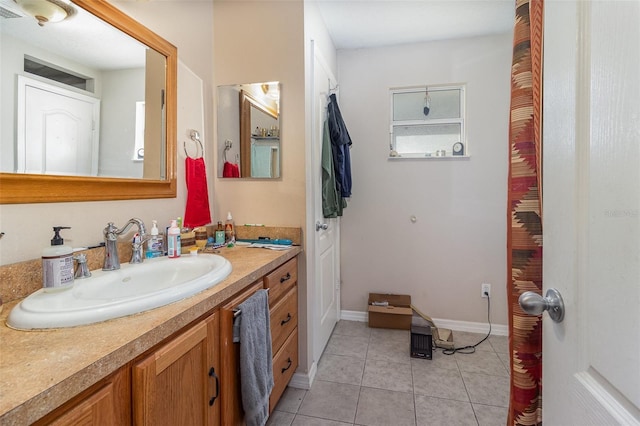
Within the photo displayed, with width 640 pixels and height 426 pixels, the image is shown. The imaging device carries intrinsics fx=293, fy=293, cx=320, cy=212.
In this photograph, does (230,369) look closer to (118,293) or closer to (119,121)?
(118,293)

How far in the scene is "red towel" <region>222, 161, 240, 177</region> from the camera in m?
1.88

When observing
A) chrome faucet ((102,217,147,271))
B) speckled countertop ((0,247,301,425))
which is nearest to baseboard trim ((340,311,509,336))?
speckled countertop ((0,247,301,425))

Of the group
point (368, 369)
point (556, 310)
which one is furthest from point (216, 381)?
point (368, 369)

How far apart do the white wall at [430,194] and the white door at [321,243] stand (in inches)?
13.8

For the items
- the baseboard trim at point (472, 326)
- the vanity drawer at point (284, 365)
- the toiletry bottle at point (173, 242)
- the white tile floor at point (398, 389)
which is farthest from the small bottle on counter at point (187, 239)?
the baseboard trim at point (472, 326)

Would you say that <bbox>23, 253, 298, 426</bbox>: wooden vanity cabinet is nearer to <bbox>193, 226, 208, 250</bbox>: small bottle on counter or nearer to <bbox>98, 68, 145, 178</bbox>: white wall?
<bbox>193, 226, 208, 250</bbox>: small bottle on counter

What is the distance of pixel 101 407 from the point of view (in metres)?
0.62

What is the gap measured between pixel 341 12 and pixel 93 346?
2.42m

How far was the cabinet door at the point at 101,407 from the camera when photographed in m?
0.54

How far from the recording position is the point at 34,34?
963 mm

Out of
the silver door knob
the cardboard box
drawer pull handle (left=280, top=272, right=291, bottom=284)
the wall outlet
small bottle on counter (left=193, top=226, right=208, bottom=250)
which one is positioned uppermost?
small bottle on counter (left=193, top=226, right=208, bottom=250)

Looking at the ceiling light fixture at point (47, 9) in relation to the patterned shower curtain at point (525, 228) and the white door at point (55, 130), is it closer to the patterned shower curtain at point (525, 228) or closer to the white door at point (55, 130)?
the white door at point (55, 130)

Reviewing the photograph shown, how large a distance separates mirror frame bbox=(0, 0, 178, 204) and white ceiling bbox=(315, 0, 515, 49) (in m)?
1.22

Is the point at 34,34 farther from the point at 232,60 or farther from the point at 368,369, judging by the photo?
the point at 368,369
